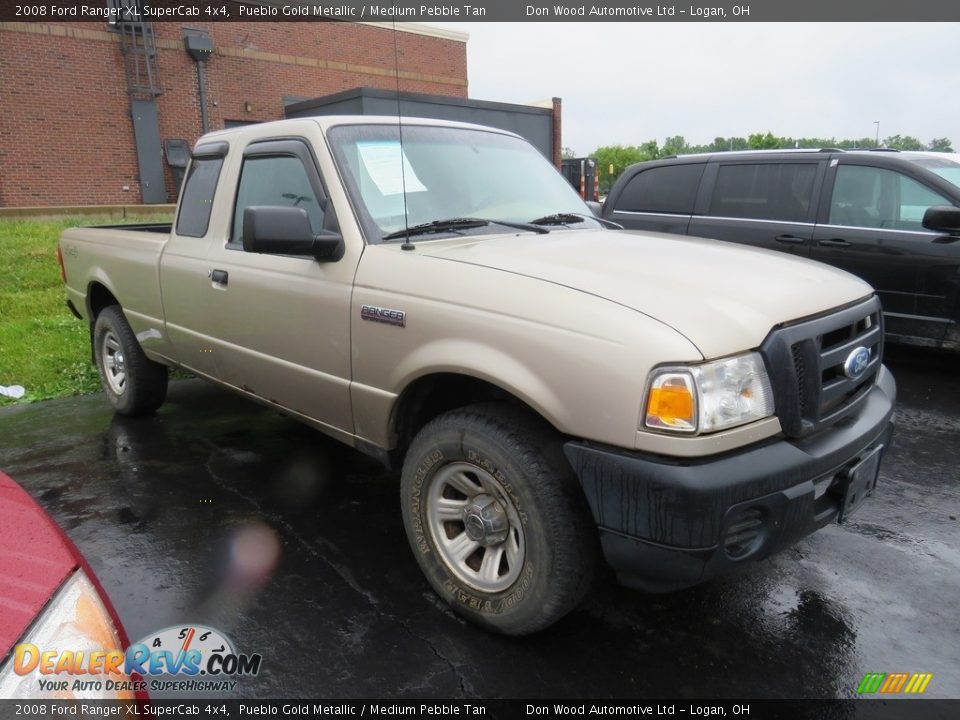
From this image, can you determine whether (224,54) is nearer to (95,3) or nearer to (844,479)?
Result: (95,3)

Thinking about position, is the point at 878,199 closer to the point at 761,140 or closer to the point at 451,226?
the point at 451,226

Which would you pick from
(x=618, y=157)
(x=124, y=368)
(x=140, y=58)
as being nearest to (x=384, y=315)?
(x=124, y=368)

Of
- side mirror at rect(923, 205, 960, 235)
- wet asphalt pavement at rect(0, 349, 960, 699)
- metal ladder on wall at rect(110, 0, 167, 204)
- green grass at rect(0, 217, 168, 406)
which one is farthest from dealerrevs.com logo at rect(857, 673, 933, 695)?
metal ladder on wall at rect(110, 0, 167, 204)

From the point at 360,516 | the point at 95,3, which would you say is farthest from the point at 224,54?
the point at 360,516

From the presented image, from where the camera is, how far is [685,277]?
2.55 m

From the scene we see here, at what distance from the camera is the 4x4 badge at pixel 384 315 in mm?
2783

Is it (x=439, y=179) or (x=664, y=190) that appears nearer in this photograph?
(x=439, y=179)

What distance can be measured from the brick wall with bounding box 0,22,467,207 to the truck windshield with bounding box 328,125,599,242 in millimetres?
17963

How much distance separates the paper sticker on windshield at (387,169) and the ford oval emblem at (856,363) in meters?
1.93

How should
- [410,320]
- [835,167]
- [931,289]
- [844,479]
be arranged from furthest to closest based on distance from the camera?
[835,167], [931,289], [410,320], [844,479]

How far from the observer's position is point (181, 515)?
3.73 metres

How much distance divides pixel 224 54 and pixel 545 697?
71.7 ft

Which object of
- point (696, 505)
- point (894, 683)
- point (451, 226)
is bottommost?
point (894, 683)

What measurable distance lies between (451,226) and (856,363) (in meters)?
1.75
